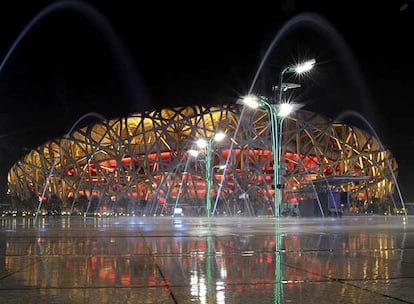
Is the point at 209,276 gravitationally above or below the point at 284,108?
below

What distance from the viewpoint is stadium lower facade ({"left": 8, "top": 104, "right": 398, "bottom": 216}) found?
80562 millimetres

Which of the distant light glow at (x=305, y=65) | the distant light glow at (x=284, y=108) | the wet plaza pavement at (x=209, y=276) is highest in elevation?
the distant light glow at (x=305, y=65)

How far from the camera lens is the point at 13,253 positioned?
784cm

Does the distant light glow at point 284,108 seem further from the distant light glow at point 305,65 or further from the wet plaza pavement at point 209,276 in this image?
the wet plaza pavement at point 209,276

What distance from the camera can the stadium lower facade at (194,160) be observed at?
80.6 meters

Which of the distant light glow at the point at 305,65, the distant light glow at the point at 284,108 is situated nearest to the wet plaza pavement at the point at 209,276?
the distant light glow at the point at 305,65

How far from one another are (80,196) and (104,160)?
851 centimetres

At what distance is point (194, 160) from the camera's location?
269ft

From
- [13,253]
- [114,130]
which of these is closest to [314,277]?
[13,253]

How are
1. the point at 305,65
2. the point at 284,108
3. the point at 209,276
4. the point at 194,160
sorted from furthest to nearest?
1. the point at 194,160
2. the point at 284,108
3. the point at 305,65
4. the point at 209,276

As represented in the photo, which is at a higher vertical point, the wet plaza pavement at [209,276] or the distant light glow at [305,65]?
the distant light glow at [305,65]

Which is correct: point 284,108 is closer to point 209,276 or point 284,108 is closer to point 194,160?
point 209,276

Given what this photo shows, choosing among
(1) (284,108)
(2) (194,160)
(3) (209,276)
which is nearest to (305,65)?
(1) (284,108)

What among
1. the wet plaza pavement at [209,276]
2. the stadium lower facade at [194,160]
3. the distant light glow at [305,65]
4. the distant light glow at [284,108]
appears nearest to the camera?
the wet plaza pavement at [209,276]
